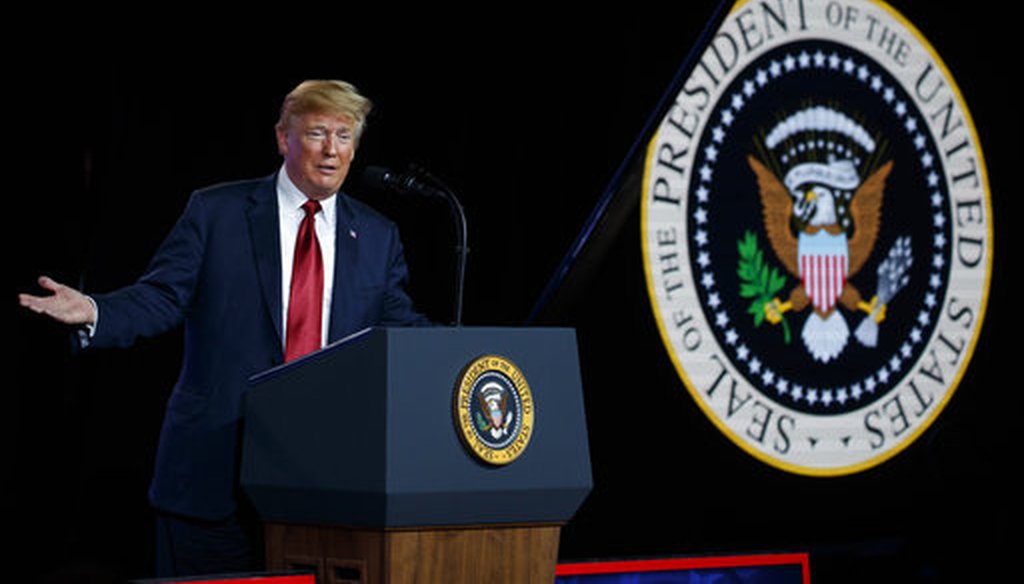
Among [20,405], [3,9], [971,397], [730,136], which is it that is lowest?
[20,405]

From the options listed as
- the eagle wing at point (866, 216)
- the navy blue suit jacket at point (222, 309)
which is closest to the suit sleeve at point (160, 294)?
the navy blue suit jacket at point (222, 309)

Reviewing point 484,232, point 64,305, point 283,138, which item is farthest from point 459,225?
point 484,232

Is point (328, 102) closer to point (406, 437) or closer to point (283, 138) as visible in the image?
point (283, 138)

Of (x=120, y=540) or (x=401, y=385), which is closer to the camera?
(x=401, y=385)

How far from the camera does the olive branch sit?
191 inches

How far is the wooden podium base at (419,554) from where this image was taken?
7.29 feet

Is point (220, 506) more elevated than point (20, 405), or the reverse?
point (20, 405)

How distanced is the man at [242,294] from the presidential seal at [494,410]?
0.54 meters

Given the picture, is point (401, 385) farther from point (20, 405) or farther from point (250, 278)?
point (20, 405)

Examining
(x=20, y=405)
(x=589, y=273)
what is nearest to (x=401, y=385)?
(x=20, y=405)

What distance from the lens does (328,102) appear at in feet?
9.00

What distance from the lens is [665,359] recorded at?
4660 mm

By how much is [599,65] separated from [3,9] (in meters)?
1.85

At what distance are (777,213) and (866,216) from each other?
383 mm
